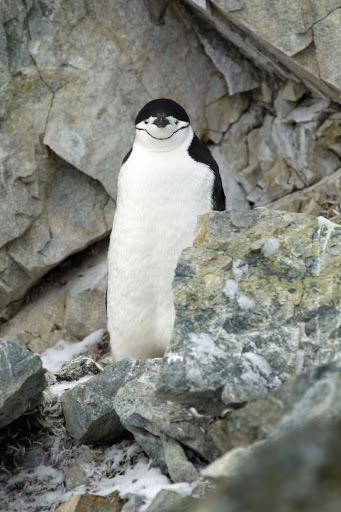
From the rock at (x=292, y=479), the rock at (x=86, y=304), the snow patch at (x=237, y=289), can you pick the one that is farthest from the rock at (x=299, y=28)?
the rock at (x=292, y=479)

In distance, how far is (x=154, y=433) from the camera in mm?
3104

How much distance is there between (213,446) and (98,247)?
387cm

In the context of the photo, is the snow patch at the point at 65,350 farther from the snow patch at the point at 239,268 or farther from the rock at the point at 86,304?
the snow patch at the point at 239,268

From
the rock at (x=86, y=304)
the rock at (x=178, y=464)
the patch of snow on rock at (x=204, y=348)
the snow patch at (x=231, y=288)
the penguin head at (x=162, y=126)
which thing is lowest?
the rock at (x=86, y=304)

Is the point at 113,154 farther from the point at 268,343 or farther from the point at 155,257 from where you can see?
the point at 268,343

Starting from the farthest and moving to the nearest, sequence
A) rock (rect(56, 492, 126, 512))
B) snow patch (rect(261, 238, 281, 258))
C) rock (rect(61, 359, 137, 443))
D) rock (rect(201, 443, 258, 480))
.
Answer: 1. rock (rect(61, 359, 137, 443))
2. snow patch (rect(261, 238, 281, 258))
3. rock (rect(56, 492, 126, 512))
4. rock (rect(201, 443, 258, 480))

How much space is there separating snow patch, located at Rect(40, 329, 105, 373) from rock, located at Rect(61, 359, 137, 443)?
8.01 feet

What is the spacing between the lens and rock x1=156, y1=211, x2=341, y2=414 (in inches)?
110

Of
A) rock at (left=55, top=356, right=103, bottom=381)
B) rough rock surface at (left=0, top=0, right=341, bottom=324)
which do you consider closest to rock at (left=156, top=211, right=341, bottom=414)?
rock at (left=55, top=356, right=103, bottom=381)

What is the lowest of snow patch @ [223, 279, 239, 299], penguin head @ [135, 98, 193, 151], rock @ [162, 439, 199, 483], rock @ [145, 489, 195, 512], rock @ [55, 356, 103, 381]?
rock @ [55, 356, 103, 381]

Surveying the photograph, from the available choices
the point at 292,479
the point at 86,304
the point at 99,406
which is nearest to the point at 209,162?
the point at 99,406

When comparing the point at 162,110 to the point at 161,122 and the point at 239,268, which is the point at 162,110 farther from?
the point at 239,268

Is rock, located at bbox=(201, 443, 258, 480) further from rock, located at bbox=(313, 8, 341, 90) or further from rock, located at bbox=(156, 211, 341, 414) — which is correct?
rock, located at bbox=(313, 8, 341, 90)

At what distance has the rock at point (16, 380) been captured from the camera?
323cm
